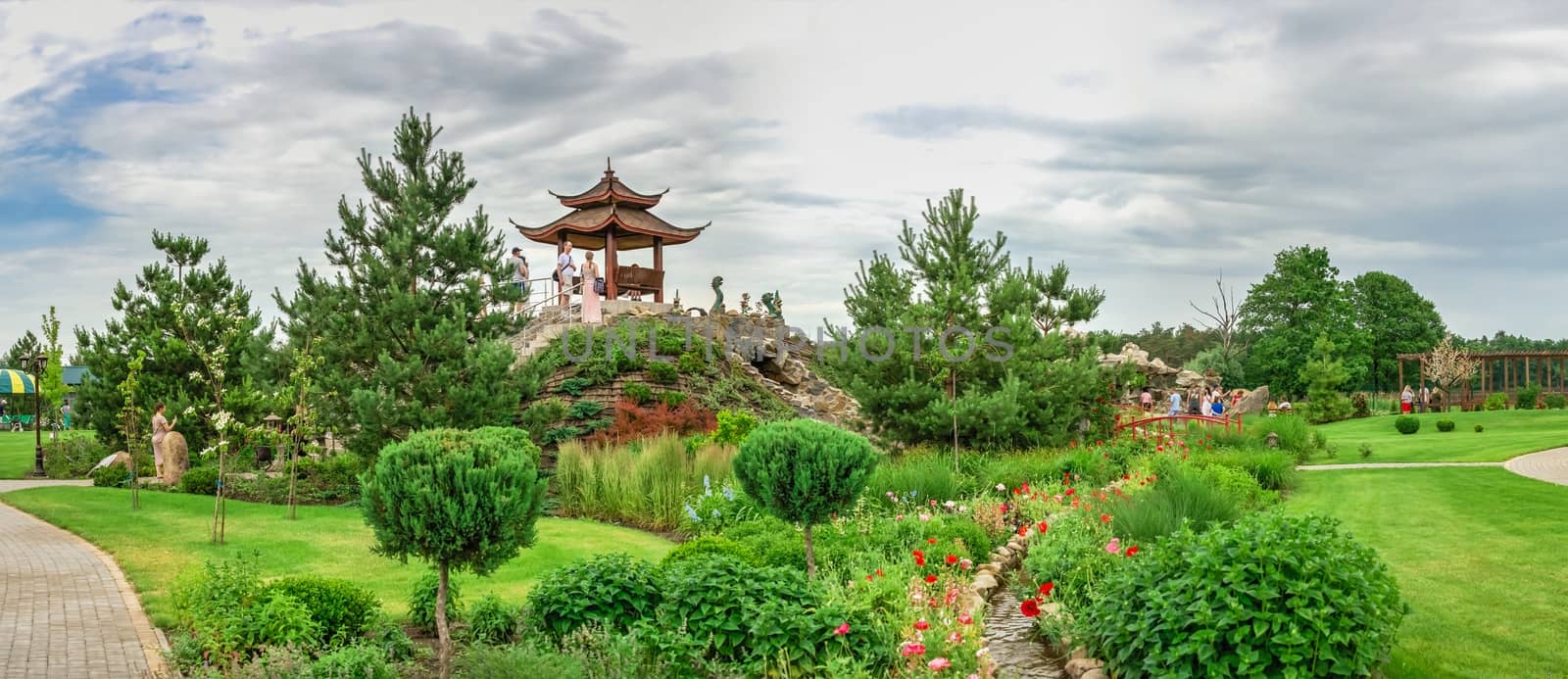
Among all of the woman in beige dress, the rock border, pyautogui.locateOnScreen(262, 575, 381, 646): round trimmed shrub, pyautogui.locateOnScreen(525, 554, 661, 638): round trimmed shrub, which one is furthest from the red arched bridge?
the woman in beige dress

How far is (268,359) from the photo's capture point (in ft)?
59.4

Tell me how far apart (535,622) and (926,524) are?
13.2 ft

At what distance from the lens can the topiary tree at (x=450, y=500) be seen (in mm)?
5445

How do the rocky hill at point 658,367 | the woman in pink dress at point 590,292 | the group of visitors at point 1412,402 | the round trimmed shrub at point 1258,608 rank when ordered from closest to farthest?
the round trimmed shrub at point 1258,608, the rocky hill at point 658,367, the woman in pink dress at point 590,292, the group of visitors at point 1412,402

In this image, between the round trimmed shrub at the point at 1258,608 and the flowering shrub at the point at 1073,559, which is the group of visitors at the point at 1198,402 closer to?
the flowering shrub at the point at 1073,559

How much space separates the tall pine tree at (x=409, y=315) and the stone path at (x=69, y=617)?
4644 mm

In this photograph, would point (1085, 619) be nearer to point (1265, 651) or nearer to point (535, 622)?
point (1265, 651)

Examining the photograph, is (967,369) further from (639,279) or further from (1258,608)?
(639,279)

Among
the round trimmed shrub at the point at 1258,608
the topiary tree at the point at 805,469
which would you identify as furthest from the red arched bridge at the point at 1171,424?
the round trimmed shrub at the point at 1258,608

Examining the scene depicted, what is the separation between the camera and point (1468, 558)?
29.1 ft

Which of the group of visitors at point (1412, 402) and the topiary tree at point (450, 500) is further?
the group of visitors at point (1412, 402)

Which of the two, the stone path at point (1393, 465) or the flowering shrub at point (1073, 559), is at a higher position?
the flowering shrub at point (1073, 559)

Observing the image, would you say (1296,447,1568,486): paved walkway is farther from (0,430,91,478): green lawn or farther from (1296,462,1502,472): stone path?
(0,430,91,478): green lawn

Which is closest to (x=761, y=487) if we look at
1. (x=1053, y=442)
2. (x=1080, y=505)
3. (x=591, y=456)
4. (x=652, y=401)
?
(x=1080, y=505)
